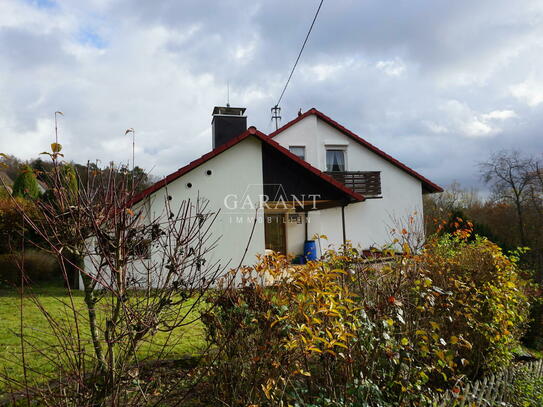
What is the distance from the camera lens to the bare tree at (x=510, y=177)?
19031 millimetres

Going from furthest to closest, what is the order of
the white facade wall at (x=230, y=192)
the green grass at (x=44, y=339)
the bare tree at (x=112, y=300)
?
the white facade wall at (x=230, y=192) < the green grass at (x=44, y=339) < the bare tree at (x=112, y=300)

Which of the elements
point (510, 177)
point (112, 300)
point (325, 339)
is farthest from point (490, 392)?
point (510, 177)

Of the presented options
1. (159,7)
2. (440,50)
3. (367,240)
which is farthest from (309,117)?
(159,7)

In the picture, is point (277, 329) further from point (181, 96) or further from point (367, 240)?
point (367, 240)

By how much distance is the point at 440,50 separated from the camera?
7934 millimetres

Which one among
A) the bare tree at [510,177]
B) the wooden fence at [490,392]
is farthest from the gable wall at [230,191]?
the bare tree at [510,177]

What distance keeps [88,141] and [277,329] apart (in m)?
3.89

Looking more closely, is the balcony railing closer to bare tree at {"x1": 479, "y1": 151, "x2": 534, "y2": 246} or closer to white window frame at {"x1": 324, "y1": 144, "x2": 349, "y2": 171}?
white window frame at {"x1": 324, "y1": 144, "x2": 349, "y2": 171}

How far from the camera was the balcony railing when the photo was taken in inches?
672

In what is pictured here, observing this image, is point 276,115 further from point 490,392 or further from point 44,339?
point 490,392

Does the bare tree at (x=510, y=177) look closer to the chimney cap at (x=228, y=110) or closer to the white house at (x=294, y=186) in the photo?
the white house at (x=294, y=186)

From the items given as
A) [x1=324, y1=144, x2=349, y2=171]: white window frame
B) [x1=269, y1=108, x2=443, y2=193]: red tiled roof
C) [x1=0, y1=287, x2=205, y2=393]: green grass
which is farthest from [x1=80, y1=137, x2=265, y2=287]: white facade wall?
[x1=324, y1=144, x2=349, y2=171]: white window frame

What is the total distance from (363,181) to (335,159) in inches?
80.4

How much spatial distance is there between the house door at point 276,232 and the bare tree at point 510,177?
12748mm
